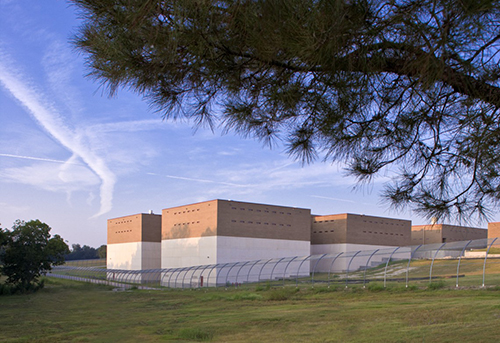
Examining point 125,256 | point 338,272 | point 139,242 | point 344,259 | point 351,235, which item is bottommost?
point 338,272

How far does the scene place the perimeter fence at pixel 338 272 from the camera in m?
30.0

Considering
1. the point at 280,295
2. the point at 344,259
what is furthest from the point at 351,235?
the point at 280,295

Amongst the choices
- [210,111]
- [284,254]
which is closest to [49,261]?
[284,254]

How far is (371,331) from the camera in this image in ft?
43.2

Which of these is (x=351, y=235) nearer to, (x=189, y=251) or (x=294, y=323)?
(x=189, y=251)

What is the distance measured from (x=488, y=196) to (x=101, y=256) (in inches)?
4809

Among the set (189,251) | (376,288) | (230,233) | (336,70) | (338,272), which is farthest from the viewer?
(338,272)

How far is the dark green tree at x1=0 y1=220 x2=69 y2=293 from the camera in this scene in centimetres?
4153

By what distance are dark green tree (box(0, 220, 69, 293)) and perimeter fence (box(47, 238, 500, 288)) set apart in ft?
30.6

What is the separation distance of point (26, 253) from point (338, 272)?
31166mm

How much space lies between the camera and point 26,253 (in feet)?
136

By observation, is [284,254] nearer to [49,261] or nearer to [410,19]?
[49,261]

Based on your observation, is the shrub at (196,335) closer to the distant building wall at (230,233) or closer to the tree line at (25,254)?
the tree line at (25,254)

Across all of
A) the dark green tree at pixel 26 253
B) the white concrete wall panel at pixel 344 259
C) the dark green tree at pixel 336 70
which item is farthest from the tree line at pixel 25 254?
the dark green tree at pixel 336 70
